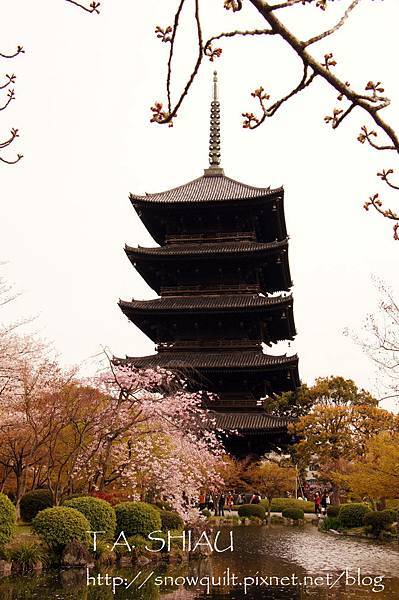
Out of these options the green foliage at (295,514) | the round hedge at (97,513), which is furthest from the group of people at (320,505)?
the round hedge at (97,513)

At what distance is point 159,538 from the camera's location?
1700 cm

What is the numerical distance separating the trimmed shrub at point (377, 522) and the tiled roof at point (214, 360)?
23.2 feet

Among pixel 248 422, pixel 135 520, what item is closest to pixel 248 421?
pixel 248 422

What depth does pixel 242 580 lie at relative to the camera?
45.5ft

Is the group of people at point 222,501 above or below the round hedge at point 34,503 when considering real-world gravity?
below

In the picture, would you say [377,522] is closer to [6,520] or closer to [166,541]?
[166,541]

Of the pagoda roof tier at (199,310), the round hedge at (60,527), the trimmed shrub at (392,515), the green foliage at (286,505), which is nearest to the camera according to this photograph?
the round hedge at (60,527)

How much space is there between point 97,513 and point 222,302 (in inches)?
598

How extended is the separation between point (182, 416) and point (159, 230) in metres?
14.4

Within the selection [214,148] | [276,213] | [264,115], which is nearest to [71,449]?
[276,213]

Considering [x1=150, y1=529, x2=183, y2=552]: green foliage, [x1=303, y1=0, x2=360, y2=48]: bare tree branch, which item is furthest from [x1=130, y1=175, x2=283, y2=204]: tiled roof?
[x1=303, y1=0, x2=360, y2=48]: bare tree branch

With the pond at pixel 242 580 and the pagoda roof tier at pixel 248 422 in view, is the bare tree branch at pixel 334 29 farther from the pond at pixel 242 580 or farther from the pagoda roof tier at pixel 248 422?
the pagoda roof tier at pixel 248 422

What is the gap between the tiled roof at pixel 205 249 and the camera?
29578 millimetres

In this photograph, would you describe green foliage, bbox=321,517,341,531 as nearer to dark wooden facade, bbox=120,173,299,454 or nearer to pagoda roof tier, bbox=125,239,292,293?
dark wooden facade, bbox=120,173,299,454
